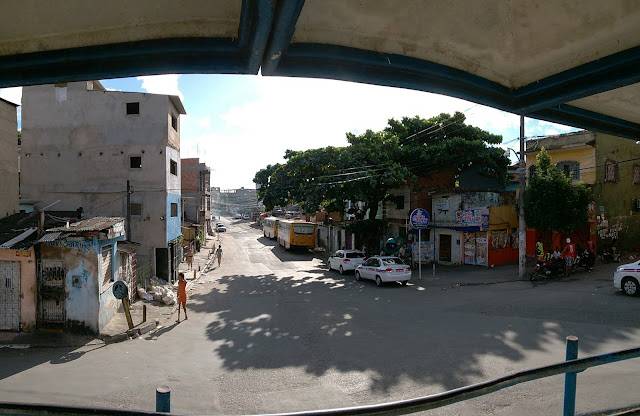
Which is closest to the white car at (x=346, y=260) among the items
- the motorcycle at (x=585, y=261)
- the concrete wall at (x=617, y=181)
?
the motorcycle at (x=585, y=261)

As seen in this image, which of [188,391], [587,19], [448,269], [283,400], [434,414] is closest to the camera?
[587,19]

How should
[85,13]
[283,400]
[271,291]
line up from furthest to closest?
[271,291]
[283,400]
[85,13]

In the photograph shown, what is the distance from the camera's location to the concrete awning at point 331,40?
7.57 feet

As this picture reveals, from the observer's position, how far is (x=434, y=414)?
6.48 m

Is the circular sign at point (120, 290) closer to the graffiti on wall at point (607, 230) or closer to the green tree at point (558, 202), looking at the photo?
the green tree at point (558, 202)

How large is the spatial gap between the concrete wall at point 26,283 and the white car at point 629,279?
1901 centimetres

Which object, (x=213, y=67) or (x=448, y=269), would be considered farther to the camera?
(x=448, y=269)

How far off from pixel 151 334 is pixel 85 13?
11.9m

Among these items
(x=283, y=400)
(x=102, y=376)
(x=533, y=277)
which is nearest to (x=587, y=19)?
(x=283, y=400)

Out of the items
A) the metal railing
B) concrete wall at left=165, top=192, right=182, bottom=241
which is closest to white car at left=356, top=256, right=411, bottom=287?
concrete wall at left=165, top=192, right=182, bottom=241

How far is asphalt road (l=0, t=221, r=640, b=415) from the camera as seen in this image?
737 cm

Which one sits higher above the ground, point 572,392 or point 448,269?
point 572,392

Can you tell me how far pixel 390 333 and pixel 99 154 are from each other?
18.5 meters

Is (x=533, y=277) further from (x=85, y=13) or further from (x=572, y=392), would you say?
(x=85, y=13)
